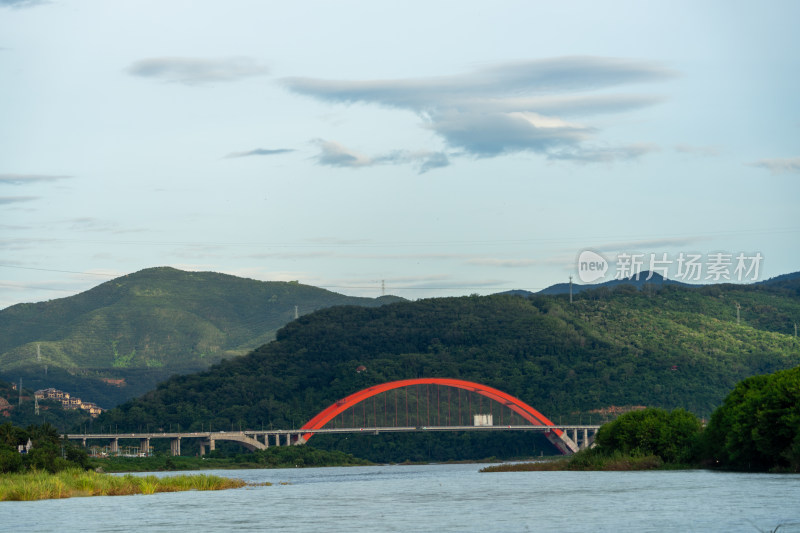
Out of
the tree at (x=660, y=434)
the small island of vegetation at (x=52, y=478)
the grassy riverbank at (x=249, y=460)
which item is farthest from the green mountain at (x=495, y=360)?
the small island of vegetation at (x=52, y=478)

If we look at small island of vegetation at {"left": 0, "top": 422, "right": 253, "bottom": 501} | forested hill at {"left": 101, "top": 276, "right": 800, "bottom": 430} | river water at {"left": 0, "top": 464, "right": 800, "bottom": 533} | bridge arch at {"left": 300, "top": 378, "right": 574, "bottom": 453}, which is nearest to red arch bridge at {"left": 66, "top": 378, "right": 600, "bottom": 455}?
bridge arch at {"left": 300, "top": 378, "right": 574, "bottom": 453}

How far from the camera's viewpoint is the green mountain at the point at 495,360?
14388cm

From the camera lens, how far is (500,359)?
164875mm

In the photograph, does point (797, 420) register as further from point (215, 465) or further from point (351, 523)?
point (215, 465)

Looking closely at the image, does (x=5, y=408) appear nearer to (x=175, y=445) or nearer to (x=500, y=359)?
(x=175, y=445)

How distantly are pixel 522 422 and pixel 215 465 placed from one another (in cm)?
4211

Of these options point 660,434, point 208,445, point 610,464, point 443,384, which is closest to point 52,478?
point 610,464

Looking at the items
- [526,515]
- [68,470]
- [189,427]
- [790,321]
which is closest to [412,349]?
[189,427]

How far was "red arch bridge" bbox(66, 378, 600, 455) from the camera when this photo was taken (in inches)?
4811

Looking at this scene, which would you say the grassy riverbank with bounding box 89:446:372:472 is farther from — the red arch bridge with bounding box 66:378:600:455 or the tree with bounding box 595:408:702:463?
the tree with bounding box 595:408:702:463

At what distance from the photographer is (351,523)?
118 ft

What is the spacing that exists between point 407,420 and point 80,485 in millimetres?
95132

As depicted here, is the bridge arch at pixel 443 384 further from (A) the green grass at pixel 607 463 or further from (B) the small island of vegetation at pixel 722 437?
(B) the small island of vegetation at pixel 722 437

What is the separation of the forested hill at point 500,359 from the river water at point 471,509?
3531 inches
